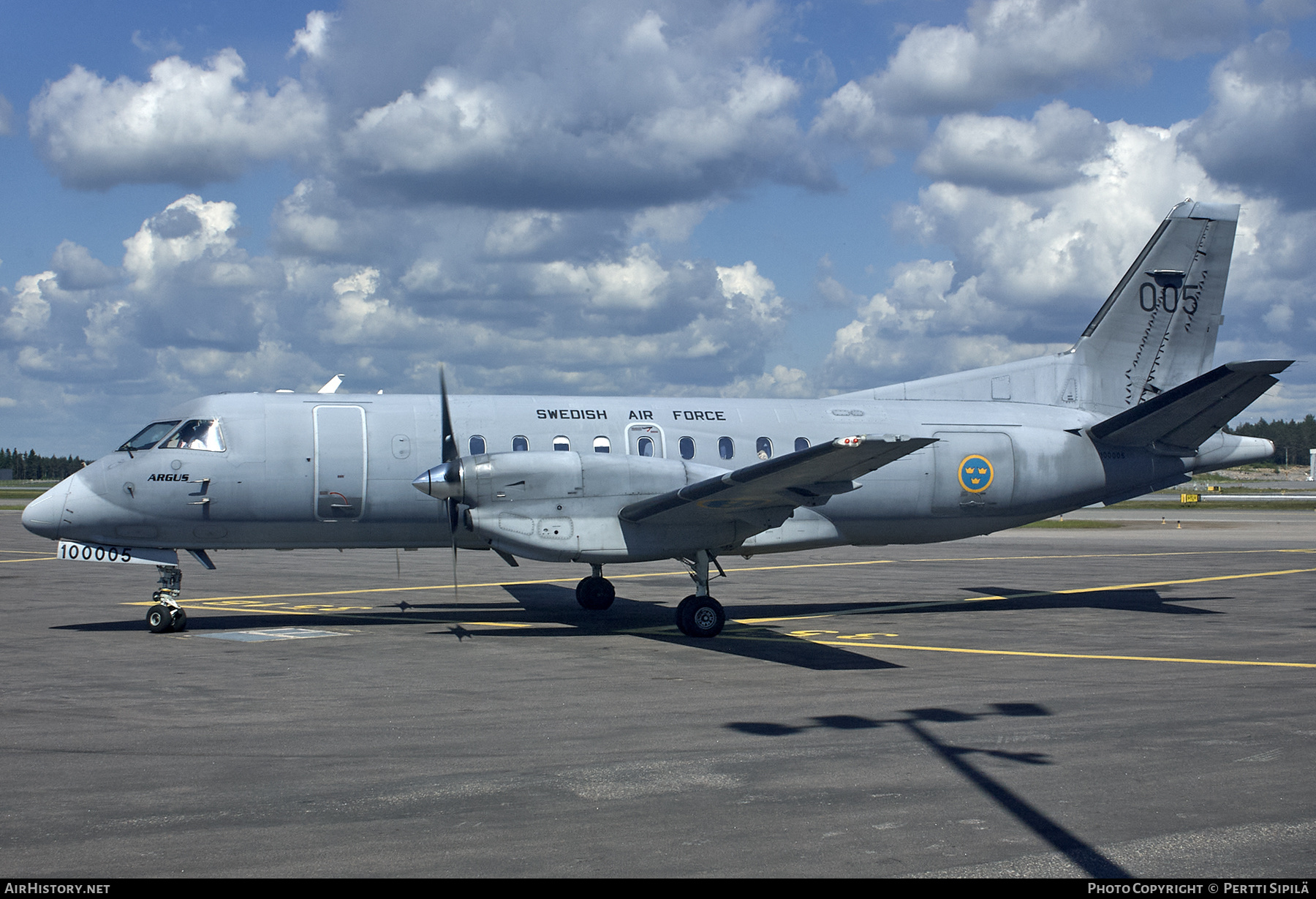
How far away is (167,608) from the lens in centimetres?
1611

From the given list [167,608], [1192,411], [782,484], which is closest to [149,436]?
[167,608]

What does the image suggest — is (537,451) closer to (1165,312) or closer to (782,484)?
(782,484)

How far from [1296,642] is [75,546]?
62.6 feet

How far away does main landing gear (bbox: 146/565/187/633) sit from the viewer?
52.5 feet

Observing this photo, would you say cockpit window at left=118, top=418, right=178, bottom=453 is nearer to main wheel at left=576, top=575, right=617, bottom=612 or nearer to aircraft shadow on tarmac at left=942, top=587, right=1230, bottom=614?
main wheel at left=576, top=575, right=617, bottom=612

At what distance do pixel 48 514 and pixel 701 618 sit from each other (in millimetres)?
10457

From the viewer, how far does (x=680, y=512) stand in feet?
51.9

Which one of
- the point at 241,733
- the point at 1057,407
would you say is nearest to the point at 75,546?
the point at 241,733

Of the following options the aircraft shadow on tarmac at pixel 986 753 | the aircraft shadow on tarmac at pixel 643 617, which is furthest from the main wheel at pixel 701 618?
the aircraft shadow on tarmac at pixel 986 753

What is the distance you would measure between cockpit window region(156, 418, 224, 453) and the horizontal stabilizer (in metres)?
16.1

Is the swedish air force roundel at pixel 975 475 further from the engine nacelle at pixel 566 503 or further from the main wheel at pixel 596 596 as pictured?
the main wheel at pixel 596 596

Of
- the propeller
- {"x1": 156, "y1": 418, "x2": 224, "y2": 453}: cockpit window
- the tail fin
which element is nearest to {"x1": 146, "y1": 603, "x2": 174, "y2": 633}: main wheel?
{"x1": 156, "y1": 418, "x2": 224, "y2": 453}: cockpit window

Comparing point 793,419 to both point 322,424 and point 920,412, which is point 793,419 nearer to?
point 920,412

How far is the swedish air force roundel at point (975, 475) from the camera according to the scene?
18.8m
